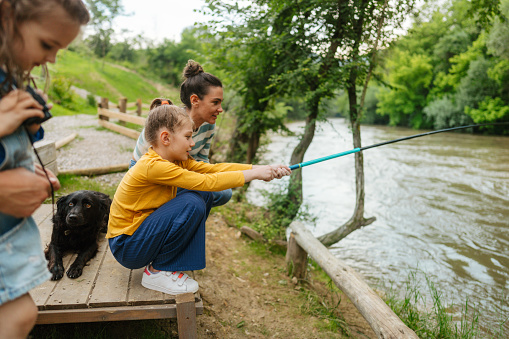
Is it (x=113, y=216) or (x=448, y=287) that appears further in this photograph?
(x=448, y=287)

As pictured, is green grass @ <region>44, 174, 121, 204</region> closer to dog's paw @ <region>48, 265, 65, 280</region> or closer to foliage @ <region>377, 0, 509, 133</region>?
dog's paw @ <region>48, 265, 65, 280</region>

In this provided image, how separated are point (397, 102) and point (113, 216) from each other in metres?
32.3

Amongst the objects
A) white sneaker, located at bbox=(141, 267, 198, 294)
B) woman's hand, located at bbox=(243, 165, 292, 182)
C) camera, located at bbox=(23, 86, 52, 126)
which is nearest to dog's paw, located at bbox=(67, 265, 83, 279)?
white sneaker, located at bbox=(141, 267, 198, 294)

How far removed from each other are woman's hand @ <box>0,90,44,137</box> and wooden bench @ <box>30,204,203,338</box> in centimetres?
130

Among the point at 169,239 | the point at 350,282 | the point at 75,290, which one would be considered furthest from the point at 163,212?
the point at 350,282

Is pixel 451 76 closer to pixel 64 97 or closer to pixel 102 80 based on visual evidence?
pixel 102 80

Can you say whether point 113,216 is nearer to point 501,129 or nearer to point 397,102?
point 501,129

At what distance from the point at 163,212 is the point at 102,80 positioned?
25263 mm

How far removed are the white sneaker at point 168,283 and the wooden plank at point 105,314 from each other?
101 mm

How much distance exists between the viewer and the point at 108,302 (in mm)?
2100

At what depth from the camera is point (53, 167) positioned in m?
5.09

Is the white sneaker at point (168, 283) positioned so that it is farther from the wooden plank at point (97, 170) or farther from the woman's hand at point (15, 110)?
the wooden plank at point (97, 170)

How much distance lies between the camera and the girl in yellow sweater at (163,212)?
2.17 meters

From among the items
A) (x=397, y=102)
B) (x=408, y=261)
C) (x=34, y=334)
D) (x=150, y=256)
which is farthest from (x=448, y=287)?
(x=397, y=102)
